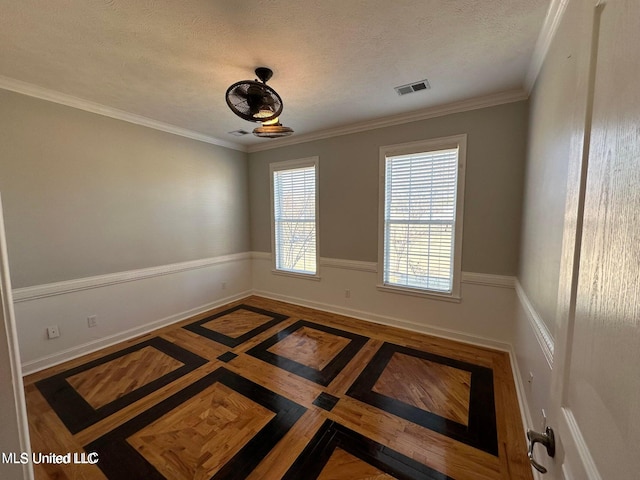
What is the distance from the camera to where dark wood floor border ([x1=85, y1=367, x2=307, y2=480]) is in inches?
60.7

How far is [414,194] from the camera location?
125 inches

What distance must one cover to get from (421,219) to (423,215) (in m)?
0.05

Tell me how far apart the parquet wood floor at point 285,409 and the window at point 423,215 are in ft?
2.48

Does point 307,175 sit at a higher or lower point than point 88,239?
higher

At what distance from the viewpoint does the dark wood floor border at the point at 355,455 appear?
1.51 meters

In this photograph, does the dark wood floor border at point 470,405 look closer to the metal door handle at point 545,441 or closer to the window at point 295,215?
the metal door handle at point 545,441

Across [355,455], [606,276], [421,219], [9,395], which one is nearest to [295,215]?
[421,219]

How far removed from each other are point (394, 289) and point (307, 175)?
2.12 m

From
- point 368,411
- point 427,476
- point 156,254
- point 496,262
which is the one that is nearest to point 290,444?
point 368,411

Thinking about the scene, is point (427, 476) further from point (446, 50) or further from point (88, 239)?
point (88, 239)

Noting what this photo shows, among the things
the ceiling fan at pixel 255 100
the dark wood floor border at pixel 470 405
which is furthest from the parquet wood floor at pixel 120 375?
the ceiling fan at pixel 255 100

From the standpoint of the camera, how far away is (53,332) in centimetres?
261

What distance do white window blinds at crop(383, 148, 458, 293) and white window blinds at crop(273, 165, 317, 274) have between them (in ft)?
3.98

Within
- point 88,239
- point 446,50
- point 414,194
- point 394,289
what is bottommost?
point 394,289
